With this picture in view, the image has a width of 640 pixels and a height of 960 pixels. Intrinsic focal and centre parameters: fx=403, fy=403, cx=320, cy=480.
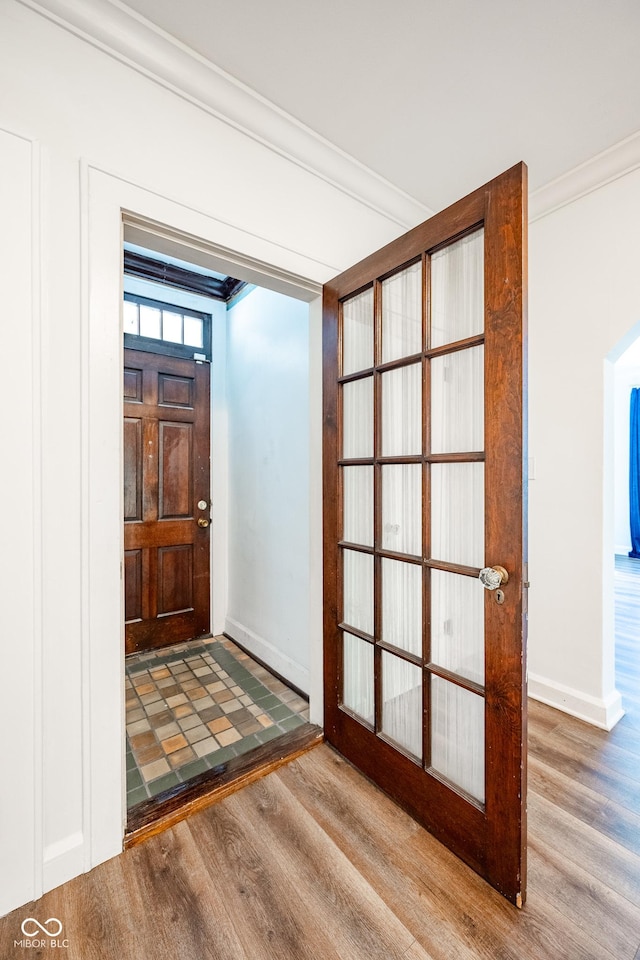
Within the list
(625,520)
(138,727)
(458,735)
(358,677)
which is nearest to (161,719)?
(138,727)

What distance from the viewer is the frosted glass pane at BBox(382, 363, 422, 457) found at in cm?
146

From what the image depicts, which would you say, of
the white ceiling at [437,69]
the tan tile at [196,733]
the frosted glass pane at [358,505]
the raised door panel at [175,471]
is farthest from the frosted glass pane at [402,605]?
the raised door panel at [175,471]

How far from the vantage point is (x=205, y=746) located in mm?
1854

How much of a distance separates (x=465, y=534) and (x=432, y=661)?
1.53 ft

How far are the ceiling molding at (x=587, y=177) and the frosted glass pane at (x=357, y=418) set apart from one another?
1.46 m

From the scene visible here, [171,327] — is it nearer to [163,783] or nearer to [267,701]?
[267,701]

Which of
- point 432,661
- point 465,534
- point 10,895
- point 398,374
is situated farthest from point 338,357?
point 10,895

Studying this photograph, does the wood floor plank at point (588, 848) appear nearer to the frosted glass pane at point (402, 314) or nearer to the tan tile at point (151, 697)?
the frosted glass pane at point (402, 314)

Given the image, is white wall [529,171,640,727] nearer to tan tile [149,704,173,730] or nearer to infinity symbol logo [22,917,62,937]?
tan tile [149,704,173,730]

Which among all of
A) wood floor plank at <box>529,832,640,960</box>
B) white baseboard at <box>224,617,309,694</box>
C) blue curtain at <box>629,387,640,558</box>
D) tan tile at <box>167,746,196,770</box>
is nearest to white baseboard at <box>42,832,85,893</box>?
tan tile at <box>167,746,196,770</box>

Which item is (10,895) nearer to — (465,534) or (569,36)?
(465,534)

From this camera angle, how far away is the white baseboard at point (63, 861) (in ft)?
3.82

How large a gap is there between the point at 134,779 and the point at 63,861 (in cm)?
48

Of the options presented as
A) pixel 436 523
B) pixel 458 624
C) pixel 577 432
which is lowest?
pixel 458 624
